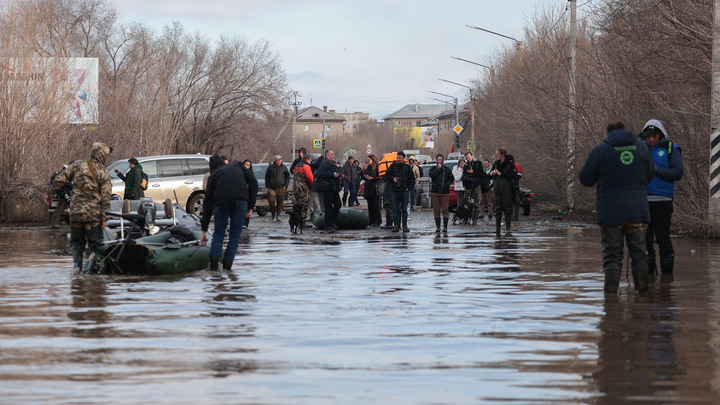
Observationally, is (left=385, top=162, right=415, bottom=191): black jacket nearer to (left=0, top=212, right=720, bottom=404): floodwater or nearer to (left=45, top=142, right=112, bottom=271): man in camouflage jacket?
(left=0, top=212, right=720, bottom=404): floodwater

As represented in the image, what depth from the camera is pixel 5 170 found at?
3056 centimetres

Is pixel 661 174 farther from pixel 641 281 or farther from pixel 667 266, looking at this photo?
pixel 641 281

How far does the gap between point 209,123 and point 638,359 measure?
61298mm

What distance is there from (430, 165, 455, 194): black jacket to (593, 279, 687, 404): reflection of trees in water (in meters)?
13.0

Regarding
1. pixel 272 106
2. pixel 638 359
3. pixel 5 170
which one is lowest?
pixel 638 359

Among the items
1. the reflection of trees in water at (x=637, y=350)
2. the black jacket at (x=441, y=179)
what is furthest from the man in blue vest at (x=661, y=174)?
the black jacket at (x=441, y=179)

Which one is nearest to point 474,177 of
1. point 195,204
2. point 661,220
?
point 195,204

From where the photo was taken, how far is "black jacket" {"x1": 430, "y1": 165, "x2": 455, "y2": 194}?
2439 centimetres

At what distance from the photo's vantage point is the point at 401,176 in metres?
23.8

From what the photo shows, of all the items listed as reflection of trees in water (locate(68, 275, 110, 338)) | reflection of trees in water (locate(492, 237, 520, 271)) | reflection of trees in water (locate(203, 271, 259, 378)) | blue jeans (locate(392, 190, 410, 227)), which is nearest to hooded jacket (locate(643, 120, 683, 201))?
reflection of trees in water (locate(492, 237, 520, 271))

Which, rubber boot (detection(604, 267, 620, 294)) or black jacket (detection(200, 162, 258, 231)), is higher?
black jacket (detection(200, 162, 258, 231))

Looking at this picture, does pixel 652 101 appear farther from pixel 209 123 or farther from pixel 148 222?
pixel 209 123

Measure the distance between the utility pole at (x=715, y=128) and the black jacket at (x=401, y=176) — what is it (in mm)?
6434

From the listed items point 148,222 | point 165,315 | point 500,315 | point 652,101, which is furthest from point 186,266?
point 652,101
